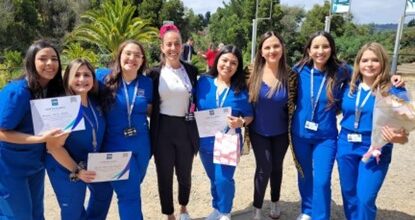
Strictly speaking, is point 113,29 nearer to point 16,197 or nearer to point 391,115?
point 16,197

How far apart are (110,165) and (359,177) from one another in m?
2.10

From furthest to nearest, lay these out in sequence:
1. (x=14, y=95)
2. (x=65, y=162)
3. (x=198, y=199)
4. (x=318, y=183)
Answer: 1. (x=198, y=199)
2. (x=318, y=183)
3. (x=65, y=162)
4. (x=14, y=95)

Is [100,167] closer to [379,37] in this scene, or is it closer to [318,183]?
[318,183]

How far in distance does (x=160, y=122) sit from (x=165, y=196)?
2.66 ft

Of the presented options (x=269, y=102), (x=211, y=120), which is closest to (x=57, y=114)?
(x=211, y=120)

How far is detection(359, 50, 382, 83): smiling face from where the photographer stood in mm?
3416

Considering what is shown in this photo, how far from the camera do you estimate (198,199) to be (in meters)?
4.98

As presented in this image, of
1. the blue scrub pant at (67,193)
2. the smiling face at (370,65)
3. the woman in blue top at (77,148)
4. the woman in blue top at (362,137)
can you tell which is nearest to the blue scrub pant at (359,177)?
the woman in blue top at (362,137)

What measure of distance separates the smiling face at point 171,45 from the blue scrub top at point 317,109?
122cm

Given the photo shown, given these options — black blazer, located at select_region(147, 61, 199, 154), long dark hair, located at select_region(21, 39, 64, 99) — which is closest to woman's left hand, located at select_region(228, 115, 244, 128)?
black blazer, located at select_region(147, 61, 199, 154)

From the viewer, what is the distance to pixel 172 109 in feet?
12.4

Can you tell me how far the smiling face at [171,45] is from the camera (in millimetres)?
3732

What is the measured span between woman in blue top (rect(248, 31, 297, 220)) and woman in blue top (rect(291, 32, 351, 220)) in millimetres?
147

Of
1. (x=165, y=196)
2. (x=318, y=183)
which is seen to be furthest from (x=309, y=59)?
(x=165, y=196)
